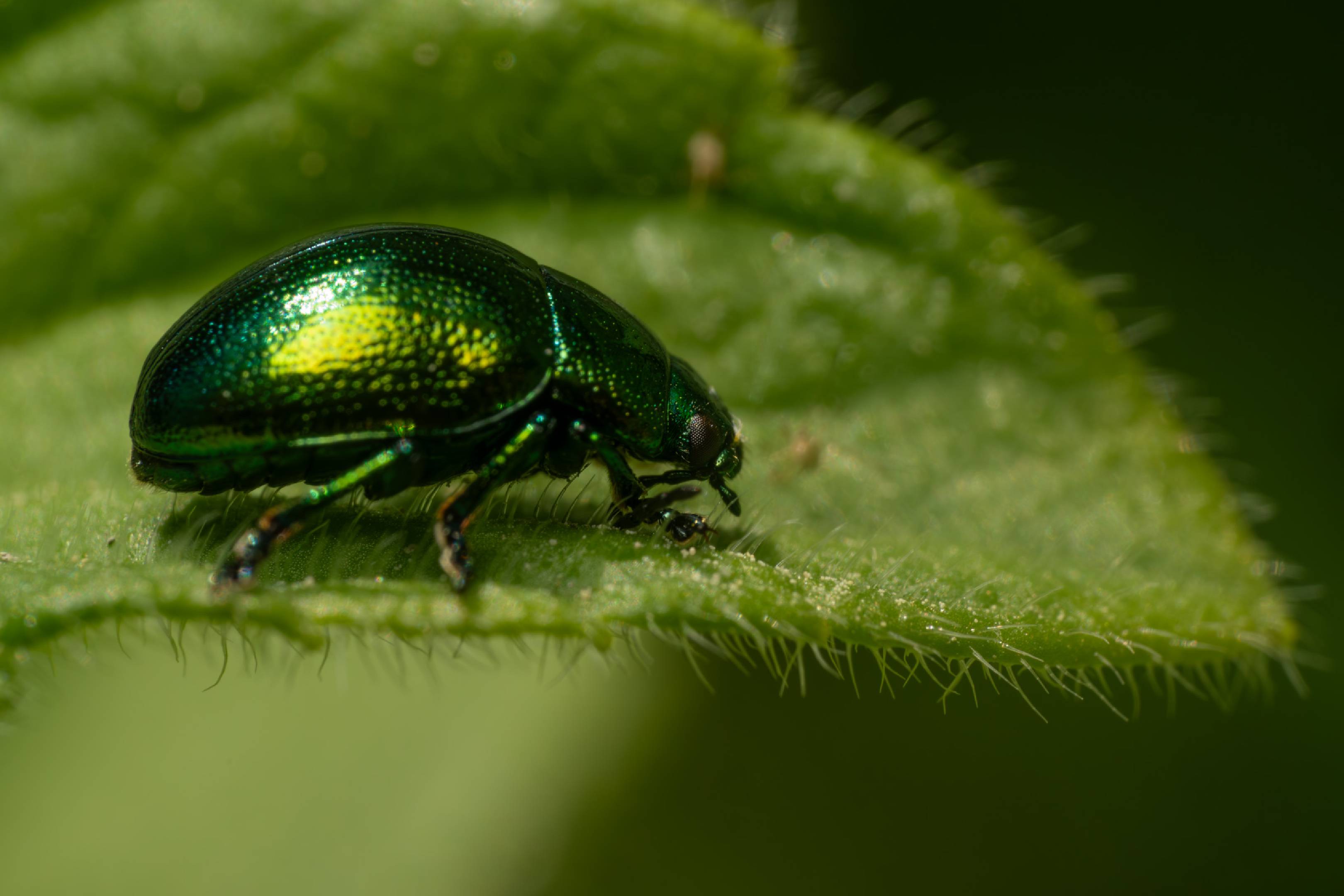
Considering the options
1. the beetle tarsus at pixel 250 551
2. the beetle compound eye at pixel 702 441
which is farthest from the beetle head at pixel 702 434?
the beetle tarsus at pixel 250 551

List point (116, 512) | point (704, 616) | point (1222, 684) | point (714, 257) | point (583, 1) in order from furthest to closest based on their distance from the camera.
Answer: point (714, 257) → point (583, 1) → point (1222, 684) → point (116, 512) → point (704, 616)

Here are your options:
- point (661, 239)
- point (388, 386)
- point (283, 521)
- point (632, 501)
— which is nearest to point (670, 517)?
point (632, 501)

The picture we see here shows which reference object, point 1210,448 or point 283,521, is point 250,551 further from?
point 1210,448

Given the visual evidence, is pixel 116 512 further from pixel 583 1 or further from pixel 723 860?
pixel 723 860

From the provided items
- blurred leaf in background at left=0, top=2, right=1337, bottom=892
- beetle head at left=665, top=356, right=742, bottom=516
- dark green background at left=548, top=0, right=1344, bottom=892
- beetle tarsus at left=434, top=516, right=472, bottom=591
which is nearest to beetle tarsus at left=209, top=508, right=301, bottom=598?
beetle tarsus at left=434, top=516, right=472, bottom=591

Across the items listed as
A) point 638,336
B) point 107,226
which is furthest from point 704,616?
point 107,226
